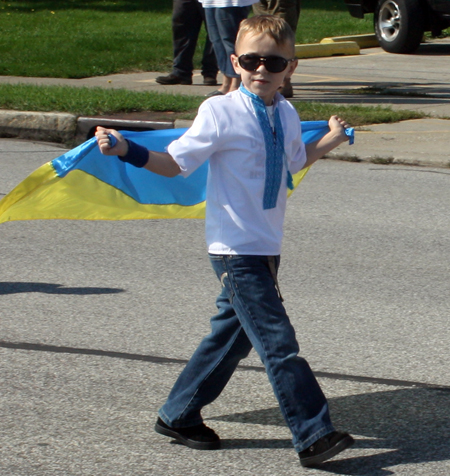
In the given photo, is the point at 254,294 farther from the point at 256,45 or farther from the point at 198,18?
the point at 198,18

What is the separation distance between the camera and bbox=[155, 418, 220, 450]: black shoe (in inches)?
131

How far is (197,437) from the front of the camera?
3.34 metres

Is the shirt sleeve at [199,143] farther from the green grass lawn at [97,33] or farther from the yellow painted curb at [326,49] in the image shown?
the yellow painted curb at [326,49]

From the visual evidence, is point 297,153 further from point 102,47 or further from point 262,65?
point 102,47

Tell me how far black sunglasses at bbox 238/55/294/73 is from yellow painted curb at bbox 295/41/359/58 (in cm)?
1397

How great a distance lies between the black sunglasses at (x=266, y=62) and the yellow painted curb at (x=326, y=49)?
1397 cm

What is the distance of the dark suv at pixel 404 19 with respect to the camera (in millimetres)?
15828

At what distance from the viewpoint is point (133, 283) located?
5.23 metres

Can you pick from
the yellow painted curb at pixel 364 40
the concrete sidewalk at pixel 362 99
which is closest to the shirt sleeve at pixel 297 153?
the concrete sidewalk at pixel 362 99

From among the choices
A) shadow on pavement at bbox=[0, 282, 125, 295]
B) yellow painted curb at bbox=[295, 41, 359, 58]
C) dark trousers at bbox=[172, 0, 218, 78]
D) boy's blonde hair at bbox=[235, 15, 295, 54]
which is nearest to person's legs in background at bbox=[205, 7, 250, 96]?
dark trousers at bbox=[172, 0, 218, 78]

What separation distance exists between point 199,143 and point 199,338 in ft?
4.88

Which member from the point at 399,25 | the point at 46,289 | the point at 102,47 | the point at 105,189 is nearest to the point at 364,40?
the point at 399,25

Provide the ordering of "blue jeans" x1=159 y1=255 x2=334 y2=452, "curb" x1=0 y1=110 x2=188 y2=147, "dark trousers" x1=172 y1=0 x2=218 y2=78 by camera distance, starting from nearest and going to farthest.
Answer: "blue jeans" x1=159 y1=255 x2=334 y2=452 < "curb" x1=0 y1=110 x2=188 y2=147 < "dark trousers" x1=172 y1=0 x2=218 y2=78

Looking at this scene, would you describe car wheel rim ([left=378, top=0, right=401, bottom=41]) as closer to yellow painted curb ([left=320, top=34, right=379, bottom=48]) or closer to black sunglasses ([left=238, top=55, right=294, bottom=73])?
yellow painted curb ([left=320, top=34, right=379, bottom=48])
